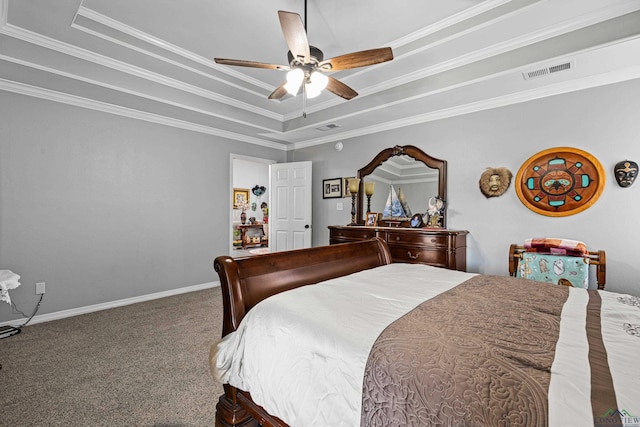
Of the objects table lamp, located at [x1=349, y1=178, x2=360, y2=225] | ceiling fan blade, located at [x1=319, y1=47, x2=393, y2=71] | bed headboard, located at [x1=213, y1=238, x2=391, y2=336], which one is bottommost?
bed headboard, located at [x1=213, y1=238, x2=391, y2=336]

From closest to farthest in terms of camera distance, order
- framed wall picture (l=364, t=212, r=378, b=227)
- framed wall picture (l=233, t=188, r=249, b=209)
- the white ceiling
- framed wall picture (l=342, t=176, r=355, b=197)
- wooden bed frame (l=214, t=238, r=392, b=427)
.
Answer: wooden bed frame (l=214, t=238, r=392, b=427) < the white ceiling < framed wall picture (l=364, t=212, r=378, b=227) < framed wall picture (l=342, t=176, r=355, b=197) < framed wall picture (l=233, t=188, r=249, b=209)

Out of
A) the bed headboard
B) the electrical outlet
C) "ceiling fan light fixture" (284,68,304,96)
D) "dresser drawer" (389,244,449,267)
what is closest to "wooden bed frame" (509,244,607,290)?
"dresser drawer" (389,244,449,267)

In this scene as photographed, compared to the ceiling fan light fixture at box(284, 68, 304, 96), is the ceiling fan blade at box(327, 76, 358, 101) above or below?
above

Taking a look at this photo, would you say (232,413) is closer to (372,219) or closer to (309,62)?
(309,62)

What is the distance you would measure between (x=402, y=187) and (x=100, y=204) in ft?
13.3

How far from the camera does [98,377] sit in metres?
2.14

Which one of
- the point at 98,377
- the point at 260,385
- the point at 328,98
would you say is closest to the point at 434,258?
the point at 328,98

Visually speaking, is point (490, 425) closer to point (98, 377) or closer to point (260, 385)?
point (260, 385)

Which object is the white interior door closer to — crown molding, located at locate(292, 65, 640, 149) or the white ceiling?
crown molding, located at locate(292, 65, 640, 149)

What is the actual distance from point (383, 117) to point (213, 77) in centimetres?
228

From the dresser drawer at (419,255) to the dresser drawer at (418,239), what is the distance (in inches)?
2.5

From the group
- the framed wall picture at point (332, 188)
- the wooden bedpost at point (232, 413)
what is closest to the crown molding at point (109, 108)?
the framed wall picture at point (332, 188)

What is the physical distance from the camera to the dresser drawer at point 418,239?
3379mm

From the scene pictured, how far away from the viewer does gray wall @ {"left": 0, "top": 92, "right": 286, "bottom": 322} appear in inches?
124
